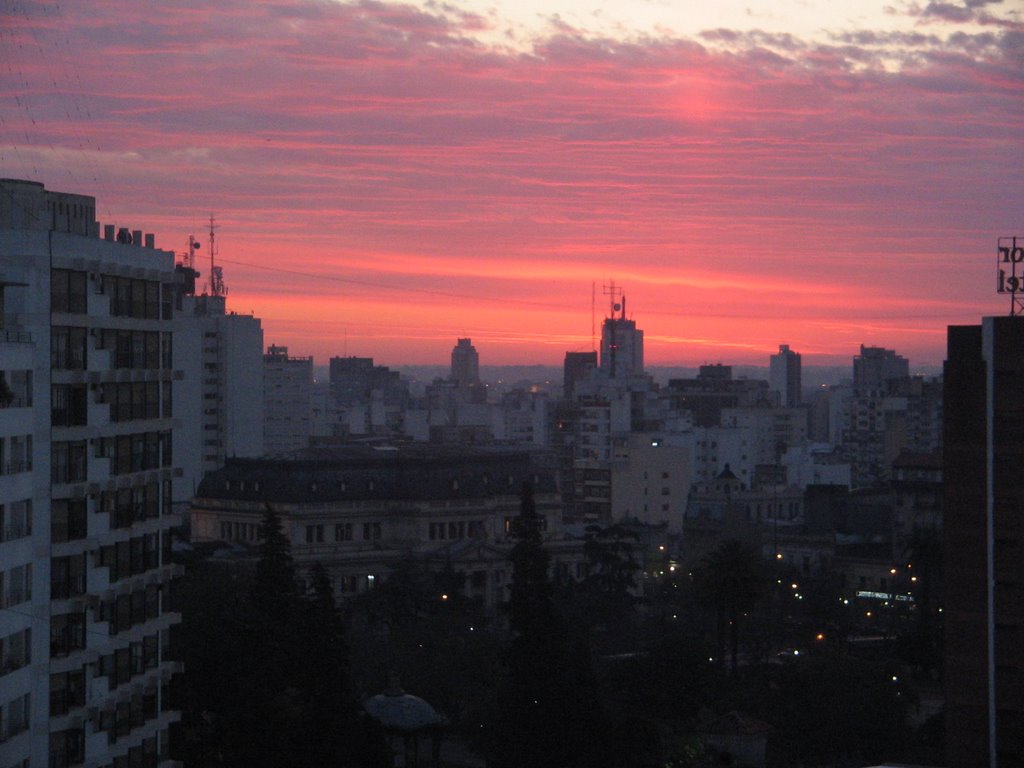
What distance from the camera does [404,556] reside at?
107 meters

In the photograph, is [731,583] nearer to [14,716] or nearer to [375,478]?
[375,478]

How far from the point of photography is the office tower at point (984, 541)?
145 ft

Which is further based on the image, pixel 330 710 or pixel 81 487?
pixel 330 710

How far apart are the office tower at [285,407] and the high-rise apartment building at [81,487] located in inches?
5470

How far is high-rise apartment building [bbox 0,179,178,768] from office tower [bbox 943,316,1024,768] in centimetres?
1817

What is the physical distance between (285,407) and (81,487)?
148 metres

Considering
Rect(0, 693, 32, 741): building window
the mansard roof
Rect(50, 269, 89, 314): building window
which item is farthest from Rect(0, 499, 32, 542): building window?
the mansard roof

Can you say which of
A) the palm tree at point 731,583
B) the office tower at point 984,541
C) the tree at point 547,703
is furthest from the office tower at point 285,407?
the office tower at point 984,541

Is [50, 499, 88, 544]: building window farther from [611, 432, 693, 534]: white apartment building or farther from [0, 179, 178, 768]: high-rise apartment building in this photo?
[611, 432, 693, 534]: white apartment building

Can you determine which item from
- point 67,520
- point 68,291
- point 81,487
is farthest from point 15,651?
point 68,291

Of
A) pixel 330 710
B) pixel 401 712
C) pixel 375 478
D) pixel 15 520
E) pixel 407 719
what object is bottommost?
pixel 407 719

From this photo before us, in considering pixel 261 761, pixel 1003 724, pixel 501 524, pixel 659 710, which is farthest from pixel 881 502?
pixel 261 761

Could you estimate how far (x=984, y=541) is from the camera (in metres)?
45.2

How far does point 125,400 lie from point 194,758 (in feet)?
26.8
